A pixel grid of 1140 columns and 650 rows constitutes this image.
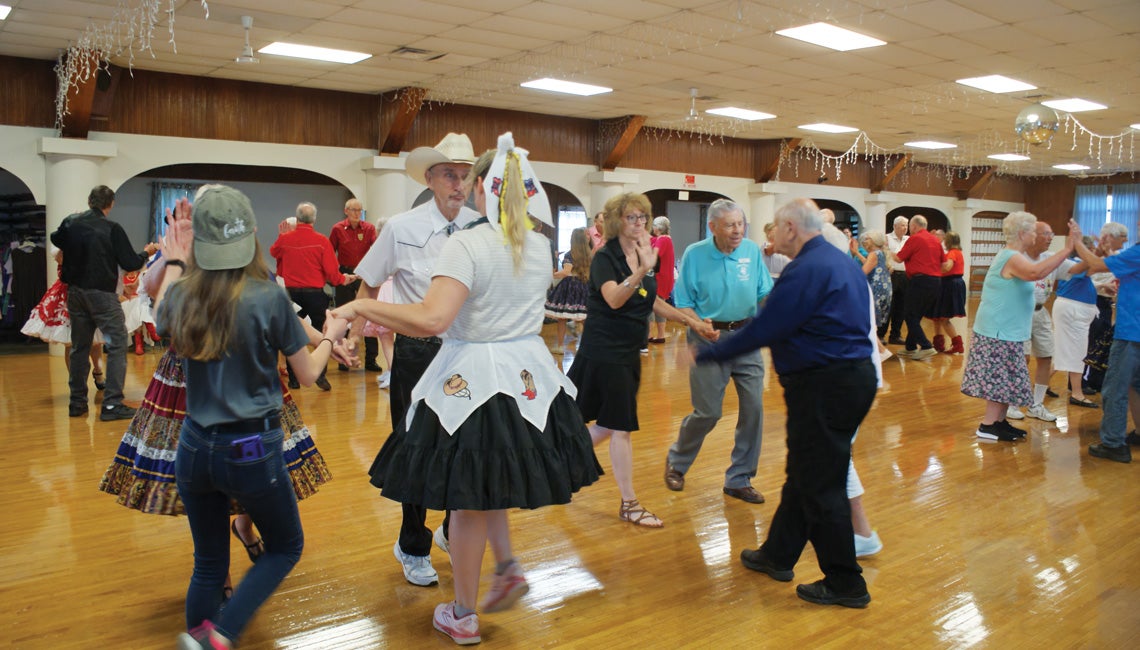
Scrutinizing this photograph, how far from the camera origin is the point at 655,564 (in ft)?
11.2

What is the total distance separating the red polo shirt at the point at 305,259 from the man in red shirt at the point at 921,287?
240 inches

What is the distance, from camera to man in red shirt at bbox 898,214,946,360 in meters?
9.55

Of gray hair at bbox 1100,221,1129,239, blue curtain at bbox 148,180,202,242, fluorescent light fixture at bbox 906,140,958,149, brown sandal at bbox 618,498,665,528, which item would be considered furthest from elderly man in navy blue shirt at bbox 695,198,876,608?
fluorescent light fixture at bbox 906,140,958,149

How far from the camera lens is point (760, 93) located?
36.0 feet

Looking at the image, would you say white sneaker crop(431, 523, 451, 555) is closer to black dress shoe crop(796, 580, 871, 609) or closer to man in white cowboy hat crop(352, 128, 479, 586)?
man in white cowboy hat crop(352, 128, 479, 586)

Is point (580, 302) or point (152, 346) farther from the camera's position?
point (152, 346)

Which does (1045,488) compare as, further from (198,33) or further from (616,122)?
(616,122)

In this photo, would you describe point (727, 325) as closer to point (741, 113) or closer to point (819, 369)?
point (819, 369)

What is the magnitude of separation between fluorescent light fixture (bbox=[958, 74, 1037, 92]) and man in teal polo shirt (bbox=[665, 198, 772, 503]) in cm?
717

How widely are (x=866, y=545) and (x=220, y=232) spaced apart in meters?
2.67

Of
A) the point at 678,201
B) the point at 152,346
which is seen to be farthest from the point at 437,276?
the point at 678,201

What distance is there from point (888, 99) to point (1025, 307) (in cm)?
670

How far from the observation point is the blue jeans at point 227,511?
220 centimetres

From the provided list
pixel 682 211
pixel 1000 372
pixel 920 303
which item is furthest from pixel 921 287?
pixel 682 211
